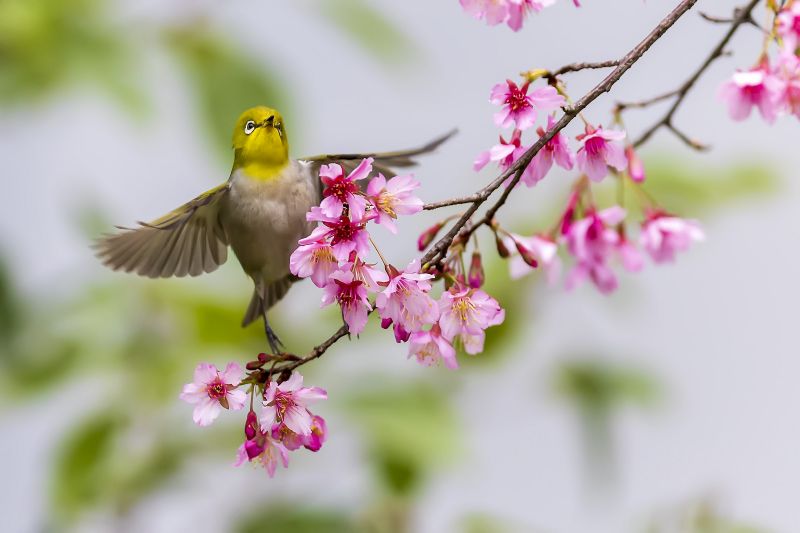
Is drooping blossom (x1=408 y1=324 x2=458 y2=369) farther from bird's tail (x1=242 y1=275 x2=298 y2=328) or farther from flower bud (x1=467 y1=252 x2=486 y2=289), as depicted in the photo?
bird's tail (x1=242 y1=275 x2=298 y2=328)

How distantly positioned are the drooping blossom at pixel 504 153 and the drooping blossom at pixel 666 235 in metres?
0.56

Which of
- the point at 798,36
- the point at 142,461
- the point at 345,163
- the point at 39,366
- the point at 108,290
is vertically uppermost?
the point at 798,36

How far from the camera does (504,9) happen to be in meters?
1.36

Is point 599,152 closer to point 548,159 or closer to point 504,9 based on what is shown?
point 548,159

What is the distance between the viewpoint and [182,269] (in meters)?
1.61

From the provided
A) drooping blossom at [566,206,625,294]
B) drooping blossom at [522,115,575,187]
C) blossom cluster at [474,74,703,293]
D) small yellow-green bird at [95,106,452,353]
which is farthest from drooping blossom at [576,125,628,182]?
drooping blossom at [566,206,625,294]

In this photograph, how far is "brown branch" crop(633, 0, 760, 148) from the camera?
1.45 m

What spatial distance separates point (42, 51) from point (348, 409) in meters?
1.09

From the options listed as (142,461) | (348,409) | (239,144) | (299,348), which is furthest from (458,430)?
(239,144)

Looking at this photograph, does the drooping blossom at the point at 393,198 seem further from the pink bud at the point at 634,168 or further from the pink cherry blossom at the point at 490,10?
the pink bud at the point at 634,168

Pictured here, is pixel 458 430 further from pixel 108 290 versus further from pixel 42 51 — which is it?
pixel 42 51

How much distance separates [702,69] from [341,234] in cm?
54

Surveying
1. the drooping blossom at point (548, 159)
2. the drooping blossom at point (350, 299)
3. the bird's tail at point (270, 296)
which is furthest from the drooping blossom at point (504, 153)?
the bird's tail at point (270, 296)

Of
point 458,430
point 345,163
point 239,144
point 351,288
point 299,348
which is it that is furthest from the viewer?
point 299,348
